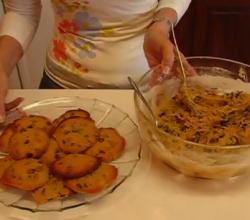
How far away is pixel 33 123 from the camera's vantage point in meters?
0.72

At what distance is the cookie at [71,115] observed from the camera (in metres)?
0.74

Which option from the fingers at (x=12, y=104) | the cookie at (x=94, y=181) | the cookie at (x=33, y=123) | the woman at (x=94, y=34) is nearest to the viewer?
the cookie at (x=94, y=181)

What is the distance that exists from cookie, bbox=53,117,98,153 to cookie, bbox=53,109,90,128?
0.06ft

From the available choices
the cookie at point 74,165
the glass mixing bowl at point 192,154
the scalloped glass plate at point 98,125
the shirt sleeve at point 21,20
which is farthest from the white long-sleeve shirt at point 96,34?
the cookie at point 74,165

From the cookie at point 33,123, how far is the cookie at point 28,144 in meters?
0.01

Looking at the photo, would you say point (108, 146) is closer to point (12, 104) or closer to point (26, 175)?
point (26, 175)

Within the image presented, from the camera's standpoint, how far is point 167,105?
29.7 inches

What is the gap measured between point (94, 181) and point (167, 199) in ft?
0.40

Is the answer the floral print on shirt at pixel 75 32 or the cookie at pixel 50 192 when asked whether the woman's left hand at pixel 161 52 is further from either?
the cookie at pixel 50 192

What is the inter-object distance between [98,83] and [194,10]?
36.1 inches

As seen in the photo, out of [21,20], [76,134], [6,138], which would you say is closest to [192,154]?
[76,134]

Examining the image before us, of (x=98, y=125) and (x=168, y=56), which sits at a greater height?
(x=168, y=56)

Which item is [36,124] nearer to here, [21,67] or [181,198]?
[181,198]

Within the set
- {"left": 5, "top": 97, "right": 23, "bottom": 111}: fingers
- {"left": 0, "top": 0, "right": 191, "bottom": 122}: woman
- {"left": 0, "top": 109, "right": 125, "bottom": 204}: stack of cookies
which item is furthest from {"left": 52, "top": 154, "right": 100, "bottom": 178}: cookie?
{"left": 0, "top": 0, "right": 191, "bottom": 122}: woman
